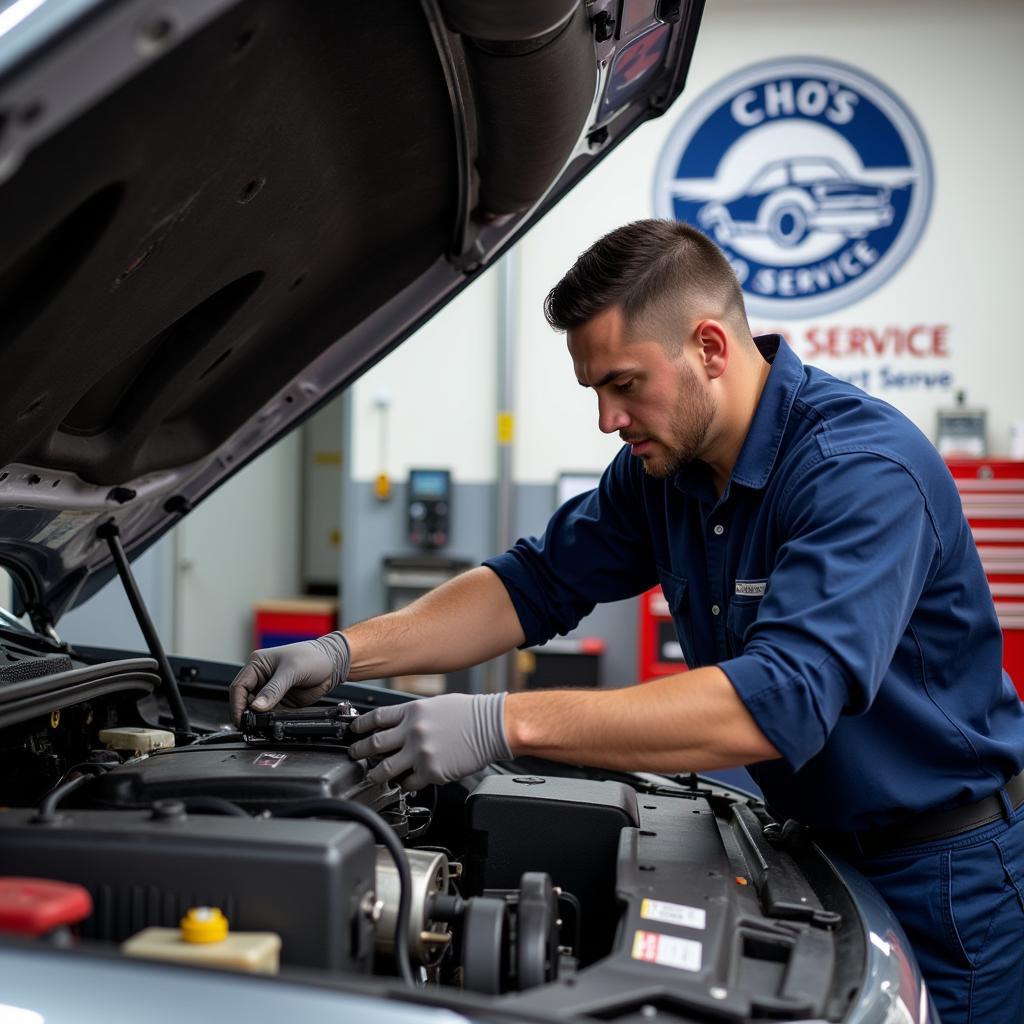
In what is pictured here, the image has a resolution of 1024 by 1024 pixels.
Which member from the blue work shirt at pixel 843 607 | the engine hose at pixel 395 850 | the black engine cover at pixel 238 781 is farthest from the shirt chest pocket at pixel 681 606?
the engine hose at pixel 395 850

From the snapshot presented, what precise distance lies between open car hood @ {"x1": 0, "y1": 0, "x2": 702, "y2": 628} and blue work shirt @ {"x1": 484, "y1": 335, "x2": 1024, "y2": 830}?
1.59ft

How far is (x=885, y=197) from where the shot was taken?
4.72 m

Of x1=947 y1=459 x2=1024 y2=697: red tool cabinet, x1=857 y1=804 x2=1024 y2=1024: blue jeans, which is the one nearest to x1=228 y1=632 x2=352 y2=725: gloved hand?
x1=857 y1=804 x2=1024 y2=1024: blue jeans

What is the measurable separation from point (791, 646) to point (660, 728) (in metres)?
0.16

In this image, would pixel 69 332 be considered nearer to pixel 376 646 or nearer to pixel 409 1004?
pixel 376 646

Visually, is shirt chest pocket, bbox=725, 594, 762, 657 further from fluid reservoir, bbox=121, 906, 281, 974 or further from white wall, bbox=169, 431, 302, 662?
white wall, bbox=169, 431, 302, 662

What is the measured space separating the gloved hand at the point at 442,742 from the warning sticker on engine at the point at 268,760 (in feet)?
0.27

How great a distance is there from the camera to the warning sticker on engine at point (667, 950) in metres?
0.95

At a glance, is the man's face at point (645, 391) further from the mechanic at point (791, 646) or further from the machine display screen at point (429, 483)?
the machine display screen at point (429, 483)

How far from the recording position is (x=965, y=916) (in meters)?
1.35

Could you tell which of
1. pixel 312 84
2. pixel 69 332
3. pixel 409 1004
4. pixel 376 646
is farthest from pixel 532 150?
pixel 409 1004

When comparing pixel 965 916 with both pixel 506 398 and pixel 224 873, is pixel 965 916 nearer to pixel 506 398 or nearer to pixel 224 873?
pixel 224 873

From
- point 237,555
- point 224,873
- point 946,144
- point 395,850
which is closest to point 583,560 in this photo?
point 395,850

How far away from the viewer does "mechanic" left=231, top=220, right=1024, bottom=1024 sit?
1.17m
